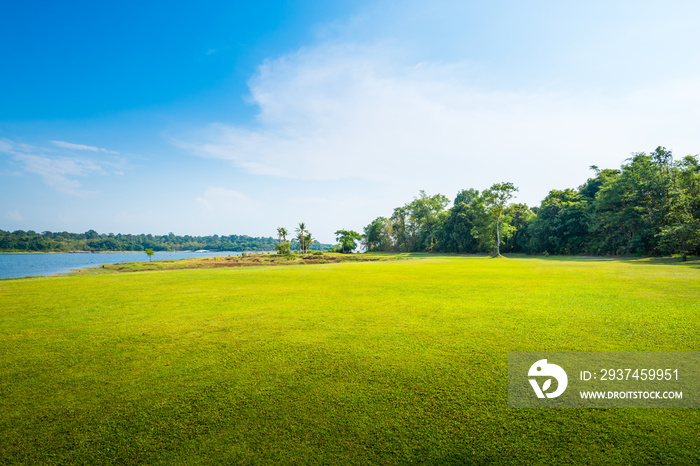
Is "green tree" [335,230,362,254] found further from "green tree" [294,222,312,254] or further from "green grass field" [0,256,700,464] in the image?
"green grass field" [0,256,700,464]

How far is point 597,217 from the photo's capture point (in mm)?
43219

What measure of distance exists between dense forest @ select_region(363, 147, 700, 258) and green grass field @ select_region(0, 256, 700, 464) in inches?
1265

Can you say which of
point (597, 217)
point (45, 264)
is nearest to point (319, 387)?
point (597, 217)

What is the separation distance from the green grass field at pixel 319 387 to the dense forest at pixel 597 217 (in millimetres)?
32131

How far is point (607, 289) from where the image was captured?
1177 cm

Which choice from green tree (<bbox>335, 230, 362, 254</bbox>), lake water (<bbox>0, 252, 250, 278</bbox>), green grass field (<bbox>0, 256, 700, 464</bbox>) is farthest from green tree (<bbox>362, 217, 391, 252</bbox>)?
green grass field (<bbox>0, 256, 700, 464</bbox>)

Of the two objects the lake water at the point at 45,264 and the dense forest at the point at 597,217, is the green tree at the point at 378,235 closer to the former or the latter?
the dense forest at the point at 597,217

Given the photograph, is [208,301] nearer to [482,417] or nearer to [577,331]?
[482,417]

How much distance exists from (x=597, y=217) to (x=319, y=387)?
2143 inches

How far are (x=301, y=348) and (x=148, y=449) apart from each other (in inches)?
116

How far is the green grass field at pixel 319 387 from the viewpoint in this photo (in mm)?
2971

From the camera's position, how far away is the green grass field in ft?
9.75

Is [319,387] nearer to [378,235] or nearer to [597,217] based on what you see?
[597,217]

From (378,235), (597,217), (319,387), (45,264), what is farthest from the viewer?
(378,235)
